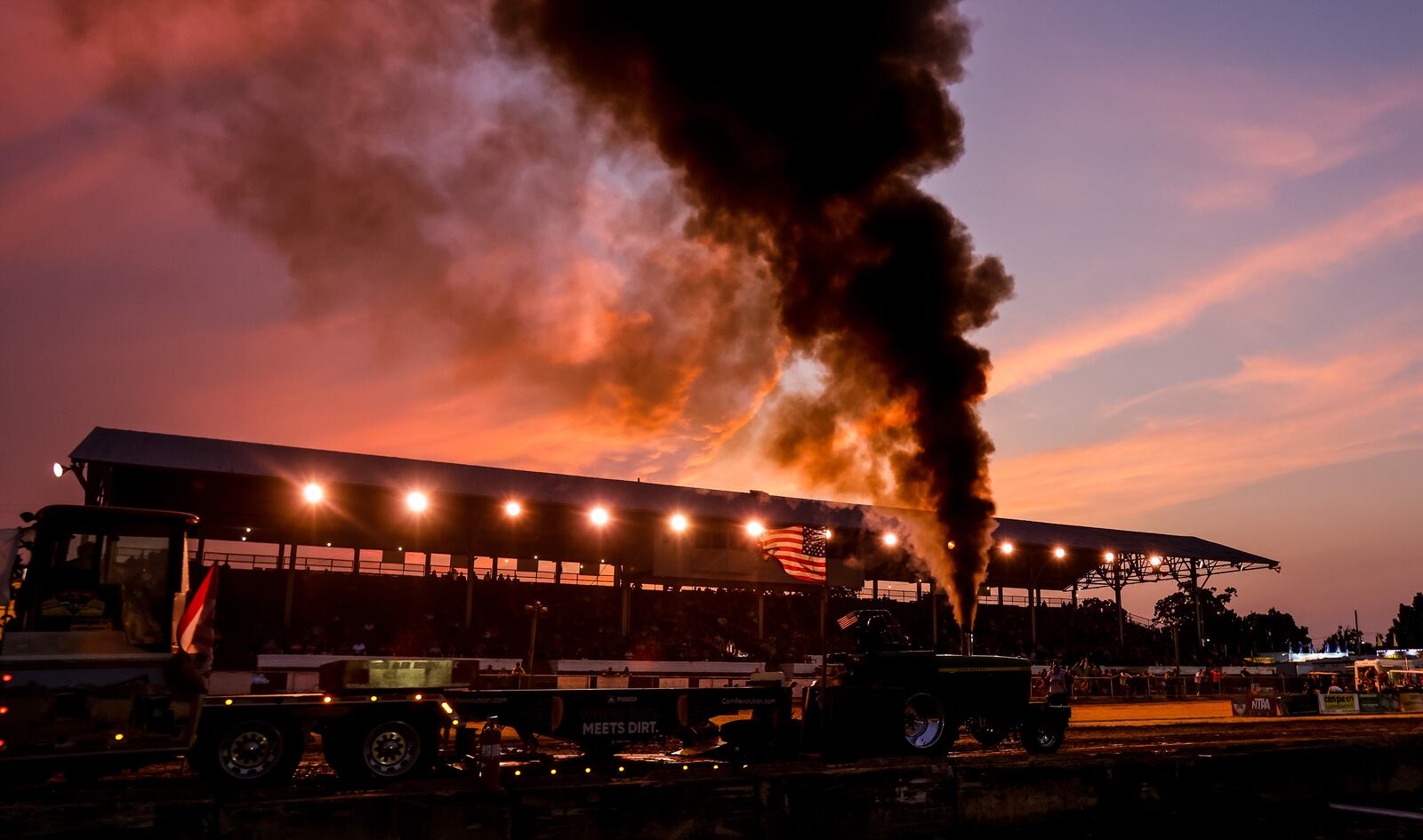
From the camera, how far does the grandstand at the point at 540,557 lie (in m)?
37.4

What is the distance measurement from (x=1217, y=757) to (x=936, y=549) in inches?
519

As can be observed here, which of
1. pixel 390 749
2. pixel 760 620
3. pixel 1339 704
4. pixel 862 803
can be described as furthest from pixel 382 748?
pixel 760 620

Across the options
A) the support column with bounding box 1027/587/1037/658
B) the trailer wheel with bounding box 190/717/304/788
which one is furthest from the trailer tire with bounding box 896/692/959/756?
the support column with bounding box 1027/587/1037/658

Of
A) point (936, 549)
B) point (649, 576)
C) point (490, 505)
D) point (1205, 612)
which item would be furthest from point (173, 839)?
point (1205, 612)

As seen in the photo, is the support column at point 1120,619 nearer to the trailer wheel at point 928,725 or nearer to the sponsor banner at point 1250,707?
the sponsor banner at point 1250,707

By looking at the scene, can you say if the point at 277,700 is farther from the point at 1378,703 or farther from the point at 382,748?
Answer: the point at 1378,703

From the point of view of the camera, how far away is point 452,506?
135 feet

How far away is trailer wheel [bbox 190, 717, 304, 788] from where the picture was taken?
473 inches

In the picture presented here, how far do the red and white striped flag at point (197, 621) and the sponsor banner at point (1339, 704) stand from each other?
120 ft

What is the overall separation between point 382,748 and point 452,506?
2887 centimetres

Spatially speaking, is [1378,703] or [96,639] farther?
[1378,703]

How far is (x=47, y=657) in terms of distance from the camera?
11.0 metres

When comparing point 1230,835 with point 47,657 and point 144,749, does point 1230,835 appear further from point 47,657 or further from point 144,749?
point 47,657

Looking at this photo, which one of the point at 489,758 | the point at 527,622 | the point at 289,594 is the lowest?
the point at 489,758
